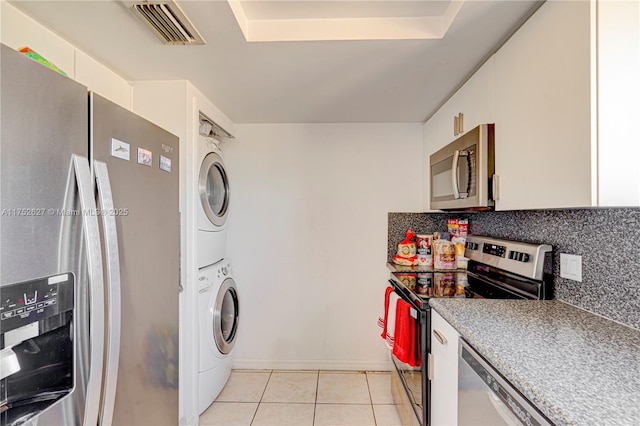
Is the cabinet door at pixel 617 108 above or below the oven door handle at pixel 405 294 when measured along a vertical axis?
above

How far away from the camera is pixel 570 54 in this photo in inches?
35.3

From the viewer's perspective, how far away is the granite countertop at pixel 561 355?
2.00ft

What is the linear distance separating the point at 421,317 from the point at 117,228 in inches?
52.8

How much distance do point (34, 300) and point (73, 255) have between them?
0.13 m

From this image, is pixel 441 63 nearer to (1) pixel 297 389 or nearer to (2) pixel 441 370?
(2) pixel 441 370

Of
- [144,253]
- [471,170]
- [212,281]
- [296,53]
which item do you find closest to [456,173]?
[471,170]

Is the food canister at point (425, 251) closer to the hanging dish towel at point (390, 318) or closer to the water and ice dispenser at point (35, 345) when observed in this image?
the hanging dish towel at point (390, 318)

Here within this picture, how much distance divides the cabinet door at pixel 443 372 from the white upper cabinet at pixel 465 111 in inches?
38.8

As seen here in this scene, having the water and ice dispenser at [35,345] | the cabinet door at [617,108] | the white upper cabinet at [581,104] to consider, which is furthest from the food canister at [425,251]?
the water and ice dispenser at [35,345]

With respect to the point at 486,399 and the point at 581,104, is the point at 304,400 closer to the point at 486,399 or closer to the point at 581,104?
the point at 486,399

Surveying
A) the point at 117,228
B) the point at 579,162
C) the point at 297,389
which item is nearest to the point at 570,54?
the point at 579,162

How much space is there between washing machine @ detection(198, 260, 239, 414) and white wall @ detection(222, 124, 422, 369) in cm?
26

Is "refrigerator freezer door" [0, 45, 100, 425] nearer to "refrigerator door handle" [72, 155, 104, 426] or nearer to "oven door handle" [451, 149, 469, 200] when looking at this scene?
"refrigerator door handle" [72, 155, 104, 426]

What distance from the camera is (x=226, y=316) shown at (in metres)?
2.33
